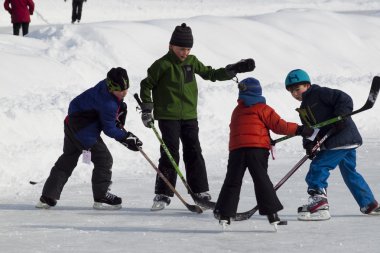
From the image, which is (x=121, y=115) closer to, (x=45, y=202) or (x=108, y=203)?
(x=108, y=203)

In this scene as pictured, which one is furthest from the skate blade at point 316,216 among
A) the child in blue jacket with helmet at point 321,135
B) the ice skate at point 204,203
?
the ice skate at point 204,203

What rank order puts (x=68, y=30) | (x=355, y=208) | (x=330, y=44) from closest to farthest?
(x=355, y=208) < (x=68, y=30) < (x=330, y=44)

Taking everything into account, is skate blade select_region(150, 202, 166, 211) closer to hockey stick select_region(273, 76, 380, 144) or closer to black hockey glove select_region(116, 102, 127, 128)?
black hockey glove select_region(116, 102, 127, 128)

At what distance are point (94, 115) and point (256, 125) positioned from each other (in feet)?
5.44

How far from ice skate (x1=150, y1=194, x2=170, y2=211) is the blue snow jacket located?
2.05 ft

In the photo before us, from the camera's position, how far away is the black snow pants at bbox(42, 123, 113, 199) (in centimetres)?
772

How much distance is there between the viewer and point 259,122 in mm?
6582

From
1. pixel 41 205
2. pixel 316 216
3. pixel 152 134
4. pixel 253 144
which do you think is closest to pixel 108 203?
pixel 41 205

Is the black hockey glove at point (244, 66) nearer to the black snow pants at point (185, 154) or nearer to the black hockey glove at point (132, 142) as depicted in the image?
the black snow pants at point (185, 154)

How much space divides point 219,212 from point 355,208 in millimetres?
1454

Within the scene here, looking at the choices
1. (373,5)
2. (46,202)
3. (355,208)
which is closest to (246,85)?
(355,208)

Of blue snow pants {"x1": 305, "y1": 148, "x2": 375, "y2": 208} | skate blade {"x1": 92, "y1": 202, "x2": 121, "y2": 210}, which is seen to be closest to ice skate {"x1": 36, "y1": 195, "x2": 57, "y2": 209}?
skate blade {"x1": 92, "y1": 202, "x2": 121, "y2": 210}

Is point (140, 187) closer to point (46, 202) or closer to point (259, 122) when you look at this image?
point (46, 202)

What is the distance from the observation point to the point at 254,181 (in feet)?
21.9
